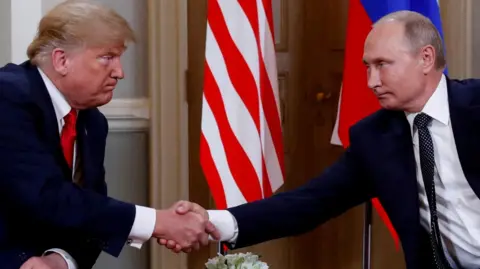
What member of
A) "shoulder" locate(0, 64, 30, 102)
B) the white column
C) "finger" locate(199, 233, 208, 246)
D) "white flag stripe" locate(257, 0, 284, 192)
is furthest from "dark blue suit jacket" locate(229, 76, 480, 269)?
the white column

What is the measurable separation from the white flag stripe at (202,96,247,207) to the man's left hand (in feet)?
2.85

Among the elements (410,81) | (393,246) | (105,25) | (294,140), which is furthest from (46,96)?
(393,246)

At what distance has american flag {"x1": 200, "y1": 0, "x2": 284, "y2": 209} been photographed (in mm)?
3039

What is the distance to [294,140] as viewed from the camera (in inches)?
155

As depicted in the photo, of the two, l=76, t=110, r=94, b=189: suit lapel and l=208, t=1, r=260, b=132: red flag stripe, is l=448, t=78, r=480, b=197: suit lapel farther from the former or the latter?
l=76, t=110, r=94, b=189: suit lapel

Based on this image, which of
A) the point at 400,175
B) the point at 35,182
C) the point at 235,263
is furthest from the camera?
the point at 400,175

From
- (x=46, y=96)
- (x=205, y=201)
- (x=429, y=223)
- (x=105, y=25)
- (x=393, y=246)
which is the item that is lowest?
(x=393, y=246)

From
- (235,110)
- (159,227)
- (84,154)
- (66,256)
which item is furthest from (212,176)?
(66,256)

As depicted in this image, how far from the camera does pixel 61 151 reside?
2.33 metres

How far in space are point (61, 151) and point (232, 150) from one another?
0.85 m

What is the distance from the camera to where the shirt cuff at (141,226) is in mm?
2387

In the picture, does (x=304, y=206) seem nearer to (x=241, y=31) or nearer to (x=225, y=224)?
(x=225, y=224)

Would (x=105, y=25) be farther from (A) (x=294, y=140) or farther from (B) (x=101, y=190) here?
(A) (x=294, y=140)

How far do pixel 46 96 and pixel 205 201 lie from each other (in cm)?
146
